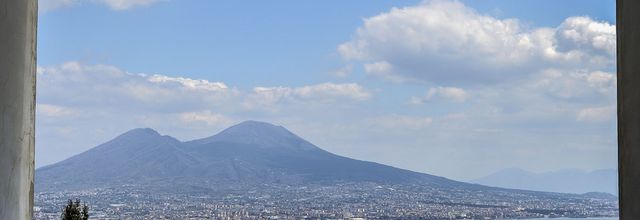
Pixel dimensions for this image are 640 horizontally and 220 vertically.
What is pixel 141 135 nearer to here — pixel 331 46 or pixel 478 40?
pixel 331 46

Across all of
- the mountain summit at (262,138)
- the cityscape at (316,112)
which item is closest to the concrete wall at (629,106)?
the cityscape at (316,112)

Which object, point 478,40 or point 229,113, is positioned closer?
point 478,40

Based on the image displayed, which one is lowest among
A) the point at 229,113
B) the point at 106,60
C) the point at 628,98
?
the point at 628,98

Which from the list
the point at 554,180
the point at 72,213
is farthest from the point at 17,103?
the point at 554,180

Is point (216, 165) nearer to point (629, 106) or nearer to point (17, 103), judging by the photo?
point (17, 103)

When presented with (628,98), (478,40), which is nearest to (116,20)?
(478,40)

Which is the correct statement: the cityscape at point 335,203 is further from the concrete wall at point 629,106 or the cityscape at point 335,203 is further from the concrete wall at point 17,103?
the concrete wall at point 629,106

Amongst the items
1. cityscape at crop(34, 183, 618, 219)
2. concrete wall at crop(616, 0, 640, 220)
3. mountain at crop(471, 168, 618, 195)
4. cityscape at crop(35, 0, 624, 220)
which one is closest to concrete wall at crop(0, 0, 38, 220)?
concrete wall at crop(616, 0, 640, 220)

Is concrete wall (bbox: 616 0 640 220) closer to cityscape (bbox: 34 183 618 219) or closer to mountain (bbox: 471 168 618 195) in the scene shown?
cityscape (bbox: 34 183 618 219)
